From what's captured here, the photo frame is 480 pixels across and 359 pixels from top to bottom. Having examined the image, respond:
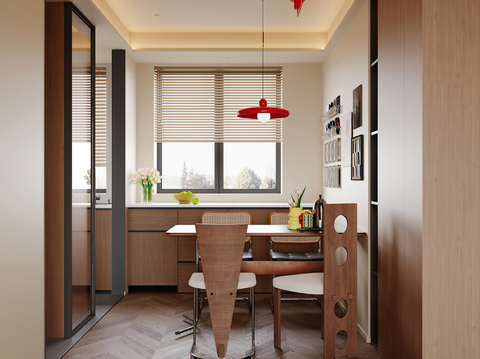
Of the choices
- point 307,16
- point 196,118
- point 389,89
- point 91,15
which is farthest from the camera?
point 196,118

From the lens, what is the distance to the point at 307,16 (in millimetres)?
3715

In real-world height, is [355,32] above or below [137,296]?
above

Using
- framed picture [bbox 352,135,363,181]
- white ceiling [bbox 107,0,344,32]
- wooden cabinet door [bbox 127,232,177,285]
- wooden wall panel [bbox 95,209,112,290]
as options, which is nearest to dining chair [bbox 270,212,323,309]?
framed picture [bbox 352,135,363,181]

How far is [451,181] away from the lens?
6.19 ft

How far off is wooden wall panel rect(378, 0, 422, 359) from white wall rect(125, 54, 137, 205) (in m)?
2.78

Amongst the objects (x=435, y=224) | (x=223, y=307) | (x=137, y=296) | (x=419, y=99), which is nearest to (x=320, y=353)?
(x=223, y=307)

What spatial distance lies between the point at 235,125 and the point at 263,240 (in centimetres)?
164

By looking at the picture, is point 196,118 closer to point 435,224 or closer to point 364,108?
point 364,108

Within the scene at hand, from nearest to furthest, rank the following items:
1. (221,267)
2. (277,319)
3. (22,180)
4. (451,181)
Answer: (451,181)
(22,180)
(221,267)
(277,319)

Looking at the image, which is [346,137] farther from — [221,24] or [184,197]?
[184,197]

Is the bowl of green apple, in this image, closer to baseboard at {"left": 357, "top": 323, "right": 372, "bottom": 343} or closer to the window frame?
the window frame

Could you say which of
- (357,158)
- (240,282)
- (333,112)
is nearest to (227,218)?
(240,282)

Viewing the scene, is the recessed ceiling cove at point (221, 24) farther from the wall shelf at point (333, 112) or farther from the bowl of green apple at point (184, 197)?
the bowl of green apple at point (184, 197)

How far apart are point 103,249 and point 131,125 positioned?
4.91 ft
